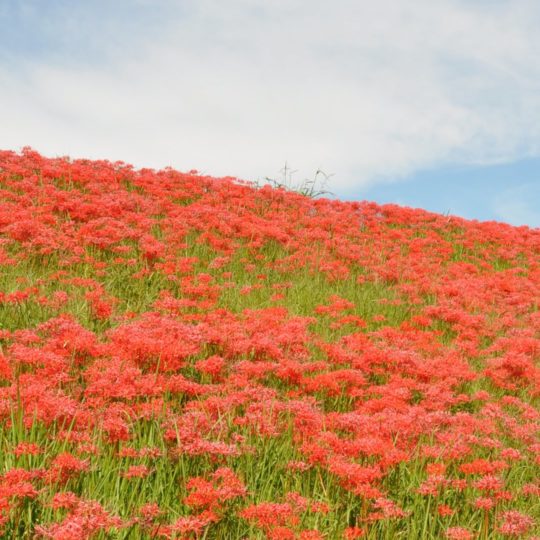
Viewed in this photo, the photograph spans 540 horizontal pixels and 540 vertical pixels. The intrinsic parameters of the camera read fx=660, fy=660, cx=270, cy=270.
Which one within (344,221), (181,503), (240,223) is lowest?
(181,503)

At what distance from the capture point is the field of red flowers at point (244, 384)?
4617mm

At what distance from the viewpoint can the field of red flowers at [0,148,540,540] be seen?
15.1ft

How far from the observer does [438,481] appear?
5.21 metres

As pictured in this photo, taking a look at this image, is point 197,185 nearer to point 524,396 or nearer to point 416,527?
point 524,396

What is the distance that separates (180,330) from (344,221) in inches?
462

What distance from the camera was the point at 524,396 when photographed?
8828mm

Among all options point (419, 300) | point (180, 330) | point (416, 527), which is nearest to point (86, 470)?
point (416, 527)

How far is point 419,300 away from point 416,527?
7.72m

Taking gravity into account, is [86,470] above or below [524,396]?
below

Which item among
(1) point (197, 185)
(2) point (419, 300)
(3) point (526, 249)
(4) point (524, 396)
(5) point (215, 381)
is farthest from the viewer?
(3) point (526, 249)

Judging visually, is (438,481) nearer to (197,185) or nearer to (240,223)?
(240,223)

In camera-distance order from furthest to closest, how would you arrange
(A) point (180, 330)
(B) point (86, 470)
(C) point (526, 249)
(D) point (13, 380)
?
1. (C) point (526, 249)
2. (A) point (180, 330)
3. (D) point (13, 380)
4. (B) point (86, 470)

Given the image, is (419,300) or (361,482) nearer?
(361,482)

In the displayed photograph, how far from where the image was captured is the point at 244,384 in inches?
261
